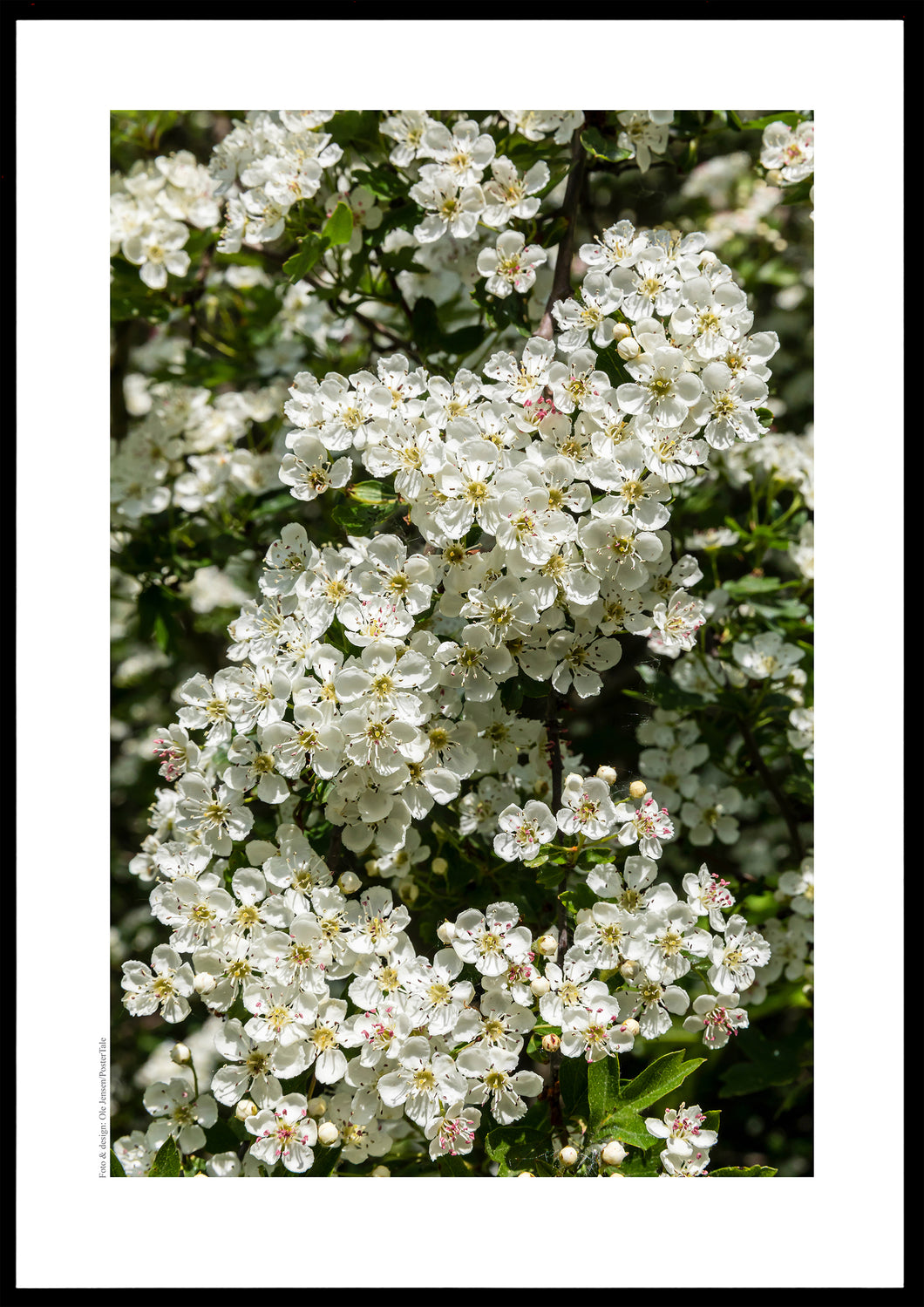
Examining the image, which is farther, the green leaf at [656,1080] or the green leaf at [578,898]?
the green leaf at [578,898]

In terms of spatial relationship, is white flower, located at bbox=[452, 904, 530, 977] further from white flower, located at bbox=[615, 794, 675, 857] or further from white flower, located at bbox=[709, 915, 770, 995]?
white flower, located at bbox=[709, 915, 770, 995]

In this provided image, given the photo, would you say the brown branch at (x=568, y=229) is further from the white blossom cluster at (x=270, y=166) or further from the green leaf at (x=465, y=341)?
the white blossom cluster at (x=270, y=166)

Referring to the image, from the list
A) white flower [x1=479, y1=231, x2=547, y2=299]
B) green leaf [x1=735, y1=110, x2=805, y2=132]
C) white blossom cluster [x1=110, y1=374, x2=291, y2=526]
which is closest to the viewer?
white flower [x1=479, y1=231, x2=547, y2=299]

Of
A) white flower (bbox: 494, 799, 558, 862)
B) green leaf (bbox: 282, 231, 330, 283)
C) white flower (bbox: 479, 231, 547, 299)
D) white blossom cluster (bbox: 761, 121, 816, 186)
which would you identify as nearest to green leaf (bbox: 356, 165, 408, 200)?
green leaf (bbox: 282, 231, 330, 283)

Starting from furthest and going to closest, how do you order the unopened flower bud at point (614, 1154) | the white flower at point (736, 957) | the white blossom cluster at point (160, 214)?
the white blossom cluster at point (160, 214)
the white flower at point (736, 957)
the unopened flower bud at point (614, 1154)

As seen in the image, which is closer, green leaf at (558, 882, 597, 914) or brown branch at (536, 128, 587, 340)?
green leaf at (558, 882, 597, 914)

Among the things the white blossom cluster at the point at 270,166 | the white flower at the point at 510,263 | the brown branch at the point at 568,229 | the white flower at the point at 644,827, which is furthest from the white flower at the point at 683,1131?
the white blossom cluster at the point at 270,166
